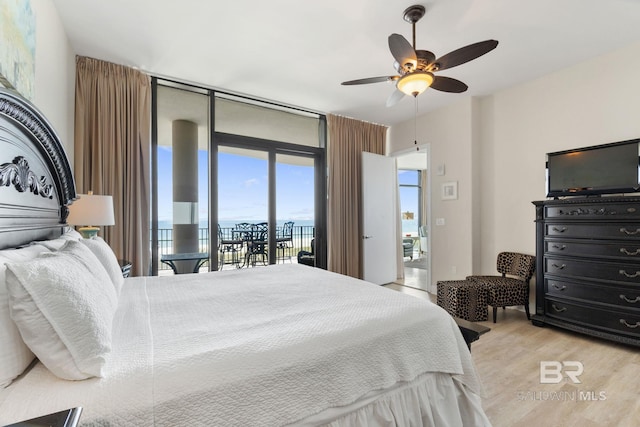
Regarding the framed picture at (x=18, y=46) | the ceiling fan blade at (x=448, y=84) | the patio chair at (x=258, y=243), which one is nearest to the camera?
the framed picture at (x=18, y=46)

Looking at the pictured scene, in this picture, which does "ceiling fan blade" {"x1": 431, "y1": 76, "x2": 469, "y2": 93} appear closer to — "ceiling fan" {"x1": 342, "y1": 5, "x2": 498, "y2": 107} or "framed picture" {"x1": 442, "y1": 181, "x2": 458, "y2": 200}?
"ceiling fan" {"x1": 342, "y1": 5, "x2": 498, "y2": 107}

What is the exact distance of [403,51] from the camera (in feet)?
6.87

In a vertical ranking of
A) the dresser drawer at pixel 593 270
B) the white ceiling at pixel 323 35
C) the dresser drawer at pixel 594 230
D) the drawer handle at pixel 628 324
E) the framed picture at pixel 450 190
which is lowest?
the drawer handle at pixel 628 324

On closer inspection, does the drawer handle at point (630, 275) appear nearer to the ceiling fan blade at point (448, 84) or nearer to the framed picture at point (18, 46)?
the ceiling fan blade at point (448, 84)

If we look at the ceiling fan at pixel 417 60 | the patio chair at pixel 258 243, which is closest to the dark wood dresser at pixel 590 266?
the ceiling fan at pixel 417 60

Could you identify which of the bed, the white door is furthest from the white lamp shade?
the white door

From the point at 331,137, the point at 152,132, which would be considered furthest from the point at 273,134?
the point at 152,132

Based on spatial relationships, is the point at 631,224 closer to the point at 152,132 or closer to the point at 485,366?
the point at 485,366

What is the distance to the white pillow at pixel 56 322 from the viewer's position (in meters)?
0.84

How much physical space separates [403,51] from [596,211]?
232cm

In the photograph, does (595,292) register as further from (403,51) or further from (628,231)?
(403,51)

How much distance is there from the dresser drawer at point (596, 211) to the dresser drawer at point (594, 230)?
0.07 metres

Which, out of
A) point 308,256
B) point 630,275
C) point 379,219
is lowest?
Answer: point 308,256

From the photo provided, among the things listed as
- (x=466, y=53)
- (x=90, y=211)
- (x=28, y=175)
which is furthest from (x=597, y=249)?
(x=90, y=211)
